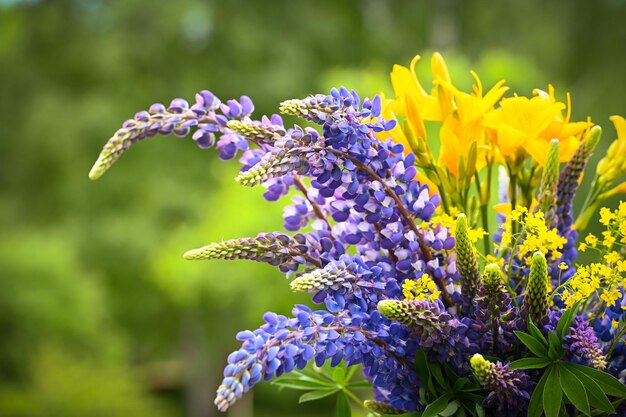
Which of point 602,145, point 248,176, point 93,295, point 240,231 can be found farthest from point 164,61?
point 248,176

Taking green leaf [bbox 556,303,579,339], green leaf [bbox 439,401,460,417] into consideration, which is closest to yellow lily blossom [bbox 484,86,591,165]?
green leaf [bbox 556,303,579,339]

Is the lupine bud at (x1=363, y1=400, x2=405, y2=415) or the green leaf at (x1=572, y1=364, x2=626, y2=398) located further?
the lupine bud at (x1=363, y1=400, x2=405, y2=415)

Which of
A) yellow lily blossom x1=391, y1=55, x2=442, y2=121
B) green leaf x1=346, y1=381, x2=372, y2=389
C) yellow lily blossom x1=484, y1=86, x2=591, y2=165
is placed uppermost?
yellow lily blossom x1=391, y1=55, x2=442, y2=121

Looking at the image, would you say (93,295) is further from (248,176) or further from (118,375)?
(248,176)

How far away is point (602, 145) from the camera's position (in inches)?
225

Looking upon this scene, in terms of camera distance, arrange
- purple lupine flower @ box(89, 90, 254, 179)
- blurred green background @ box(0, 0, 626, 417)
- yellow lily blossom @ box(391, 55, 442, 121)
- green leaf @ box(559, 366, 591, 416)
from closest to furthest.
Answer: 1. green leaf @ box(559, 366, 591, 416)
2. purple lupine flower @ box(89, 90, 254, 179)
3. yellow lily blossom @ box(391, 55, 442, 121)
4. blurred green background @ box(0, 0, 626, 417)

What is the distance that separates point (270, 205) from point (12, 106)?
667 cm

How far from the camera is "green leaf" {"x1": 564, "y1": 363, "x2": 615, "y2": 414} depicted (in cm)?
91

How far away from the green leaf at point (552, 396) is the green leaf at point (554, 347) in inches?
0.7

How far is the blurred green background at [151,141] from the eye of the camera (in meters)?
11.2

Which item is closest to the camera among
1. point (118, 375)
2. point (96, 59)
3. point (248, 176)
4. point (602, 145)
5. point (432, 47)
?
point (248, 176)

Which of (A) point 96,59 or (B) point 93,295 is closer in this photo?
(B) point 93,295

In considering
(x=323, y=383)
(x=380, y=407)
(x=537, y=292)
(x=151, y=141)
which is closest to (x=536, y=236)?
(x=537, y=292)

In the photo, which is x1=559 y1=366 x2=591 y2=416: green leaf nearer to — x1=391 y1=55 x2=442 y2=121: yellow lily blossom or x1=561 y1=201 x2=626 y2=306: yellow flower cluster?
x1=561 y1=201 x2=626 y2=306: yellow flower cluster
